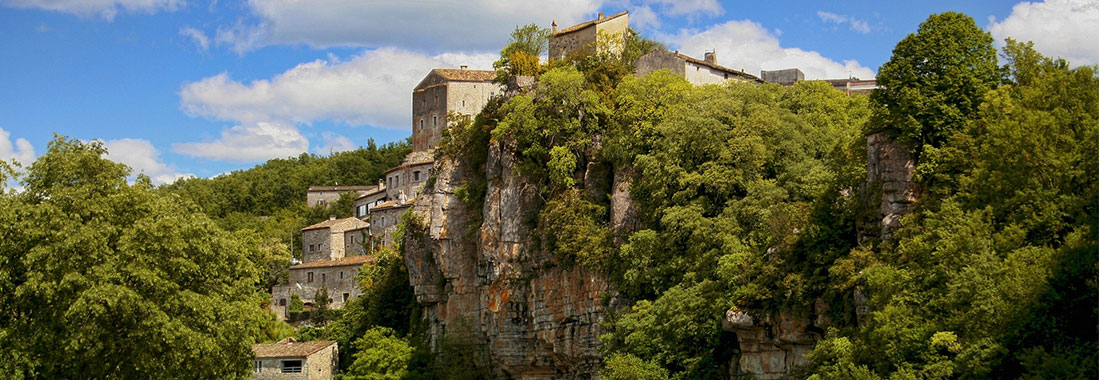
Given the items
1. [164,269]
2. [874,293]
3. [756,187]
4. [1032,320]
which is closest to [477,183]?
[756,187]

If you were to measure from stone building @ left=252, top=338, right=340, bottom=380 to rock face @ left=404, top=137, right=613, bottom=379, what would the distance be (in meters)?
7.03

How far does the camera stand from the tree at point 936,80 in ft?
133

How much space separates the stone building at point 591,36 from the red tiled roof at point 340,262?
77.0 feet

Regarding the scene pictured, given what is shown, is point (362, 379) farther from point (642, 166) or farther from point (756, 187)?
point (756, 187)

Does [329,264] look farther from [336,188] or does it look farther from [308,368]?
[336,188]

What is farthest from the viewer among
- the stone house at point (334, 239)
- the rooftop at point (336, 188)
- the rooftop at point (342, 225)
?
the rooftop at point (336, 188)

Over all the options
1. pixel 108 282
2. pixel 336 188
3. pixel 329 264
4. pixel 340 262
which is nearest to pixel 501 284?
pixel 108 282

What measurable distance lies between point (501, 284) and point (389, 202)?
Result: 3994 cm

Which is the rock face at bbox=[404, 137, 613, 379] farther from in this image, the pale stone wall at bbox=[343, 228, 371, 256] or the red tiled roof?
the pale stone wall at bbox=[343, 228, 371, 256]

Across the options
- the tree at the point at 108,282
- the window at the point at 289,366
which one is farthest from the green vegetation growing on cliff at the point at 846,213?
the window at the point at 289,366

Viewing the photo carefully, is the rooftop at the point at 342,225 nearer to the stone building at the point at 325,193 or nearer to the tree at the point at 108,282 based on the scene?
the stone building at the point at 325,193

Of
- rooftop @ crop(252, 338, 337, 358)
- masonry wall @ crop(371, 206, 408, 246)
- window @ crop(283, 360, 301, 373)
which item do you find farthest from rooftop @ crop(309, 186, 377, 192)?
window @ crop(283, 360, 301, 373)

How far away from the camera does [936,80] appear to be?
40.9 metres

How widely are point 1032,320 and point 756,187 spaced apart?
17367mm
